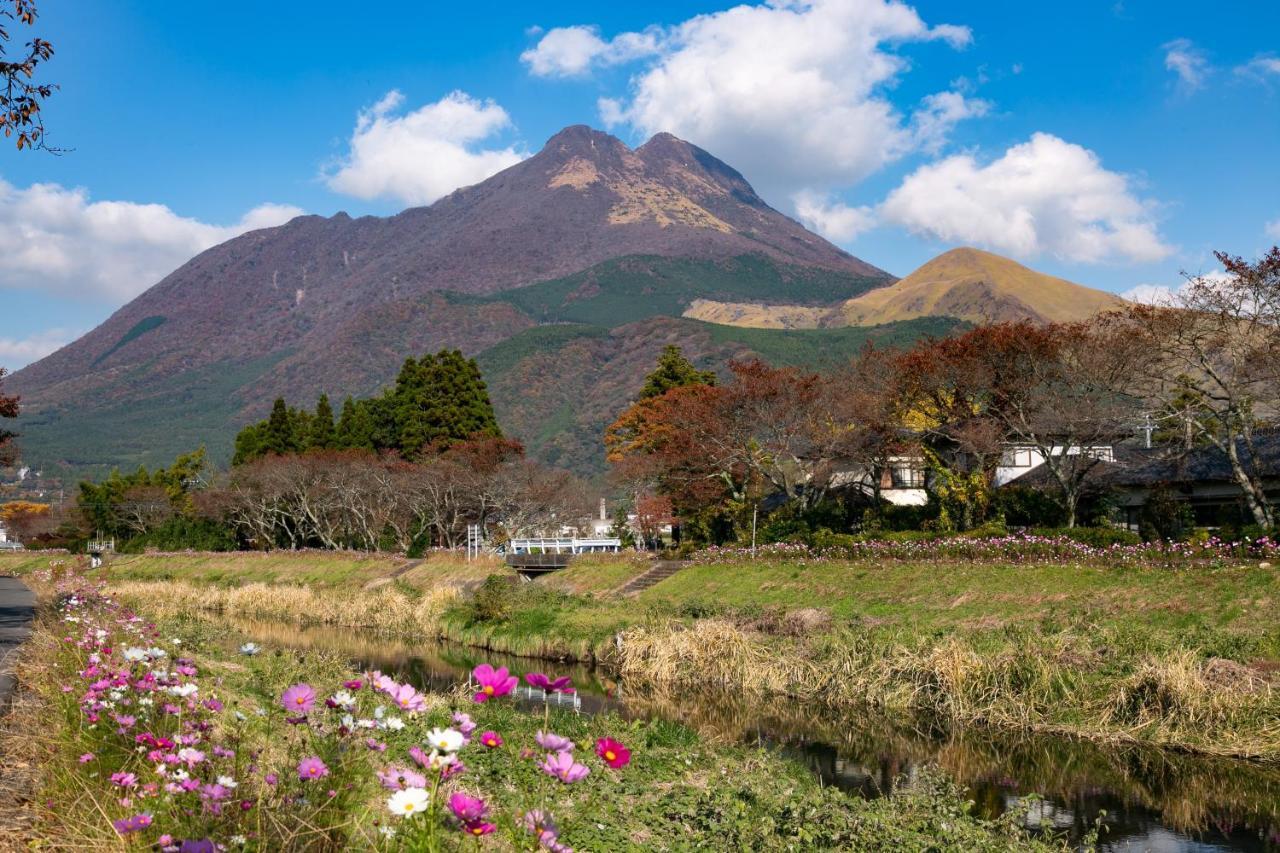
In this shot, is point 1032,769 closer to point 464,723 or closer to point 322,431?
point 464,723

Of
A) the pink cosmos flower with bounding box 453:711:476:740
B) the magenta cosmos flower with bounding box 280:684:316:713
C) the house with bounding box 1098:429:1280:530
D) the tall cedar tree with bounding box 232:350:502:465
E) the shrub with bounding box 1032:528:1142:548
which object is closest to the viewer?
the pink cosmos flower with bounding box 453:711:476:740

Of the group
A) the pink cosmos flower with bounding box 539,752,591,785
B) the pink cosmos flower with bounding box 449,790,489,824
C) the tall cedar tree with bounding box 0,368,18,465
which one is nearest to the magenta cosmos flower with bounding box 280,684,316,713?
the pink cosmos flower with bounding box 449,790,489,824

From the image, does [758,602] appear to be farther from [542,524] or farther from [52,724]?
[542,524]

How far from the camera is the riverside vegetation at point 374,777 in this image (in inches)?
156

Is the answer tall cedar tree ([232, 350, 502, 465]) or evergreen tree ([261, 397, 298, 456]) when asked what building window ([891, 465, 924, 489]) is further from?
evergreen tree ([261, 397, 298, 456])

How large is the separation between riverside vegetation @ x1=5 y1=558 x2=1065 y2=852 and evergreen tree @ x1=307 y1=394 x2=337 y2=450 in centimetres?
5094

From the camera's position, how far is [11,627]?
19594 millimetres

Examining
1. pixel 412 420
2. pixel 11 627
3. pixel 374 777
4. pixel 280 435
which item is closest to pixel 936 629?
pixel 374 777

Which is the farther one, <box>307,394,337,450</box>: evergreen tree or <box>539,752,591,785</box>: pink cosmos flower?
<box>307,394,337,450</box>: evergreen tree

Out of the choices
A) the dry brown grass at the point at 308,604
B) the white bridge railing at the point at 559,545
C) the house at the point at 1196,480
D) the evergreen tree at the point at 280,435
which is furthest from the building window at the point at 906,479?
the evergreen tree at the point at 280,435

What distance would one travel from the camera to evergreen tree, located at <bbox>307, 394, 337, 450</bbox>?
63250 mm

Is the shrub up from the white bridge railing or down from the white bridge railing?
up

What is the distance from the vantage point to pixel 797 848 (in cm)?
717

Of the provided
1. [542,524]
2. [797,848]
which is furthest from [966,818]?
[542,524]
